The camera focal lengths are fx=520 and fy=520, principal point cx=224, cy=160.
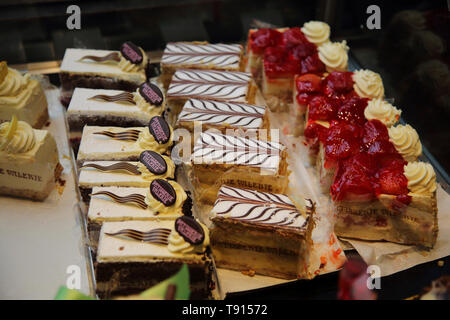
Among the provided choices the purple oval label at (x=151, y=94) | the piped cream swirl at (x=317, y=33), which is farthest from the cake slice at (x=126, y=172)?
the piped cream swirl at (x=317, y=33)

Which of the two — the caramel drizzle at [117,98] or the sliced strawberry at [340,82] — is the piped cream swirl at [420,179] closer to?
the sliced strawberry at [340,82]

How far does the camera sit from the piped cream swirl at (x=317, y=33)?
419 centimetres

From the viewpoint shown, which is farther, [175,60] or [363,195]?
[175,60]

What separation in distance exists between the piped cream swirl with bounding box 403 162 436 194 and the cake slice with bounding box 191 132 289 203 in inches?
28.8

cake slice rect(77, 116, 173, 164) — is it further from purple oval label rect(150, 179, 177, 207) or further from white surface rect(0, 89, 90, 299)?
purple oval label rect(150, 179, 177, 207)

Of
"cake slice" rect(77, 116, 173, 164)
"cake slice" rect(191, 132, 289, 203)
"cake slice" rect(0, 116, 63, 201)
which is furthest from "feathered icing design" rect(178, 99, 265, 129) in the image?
"cake slice" rect(0, 116, 63, 201)

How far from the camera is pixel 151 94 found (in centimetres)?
354

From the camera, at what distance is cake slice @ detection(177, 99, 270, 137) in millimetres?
3496

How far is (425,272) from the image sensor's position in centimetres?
296

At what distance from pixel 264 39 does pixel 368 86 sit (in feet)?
3.23

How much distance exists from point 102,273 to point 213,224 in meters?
0.63

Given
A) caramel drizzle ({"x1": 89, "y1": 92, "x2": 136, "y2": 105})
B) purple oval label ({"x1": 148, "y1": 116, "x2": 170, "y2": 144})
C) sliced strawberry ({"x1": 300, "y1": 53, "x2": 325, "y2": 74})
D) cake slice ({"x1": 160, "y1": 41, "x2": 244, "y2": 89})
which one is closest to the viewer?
purple oval label ({"x1": 148, "y1": 116, "x2": 170, "y2": 144})
